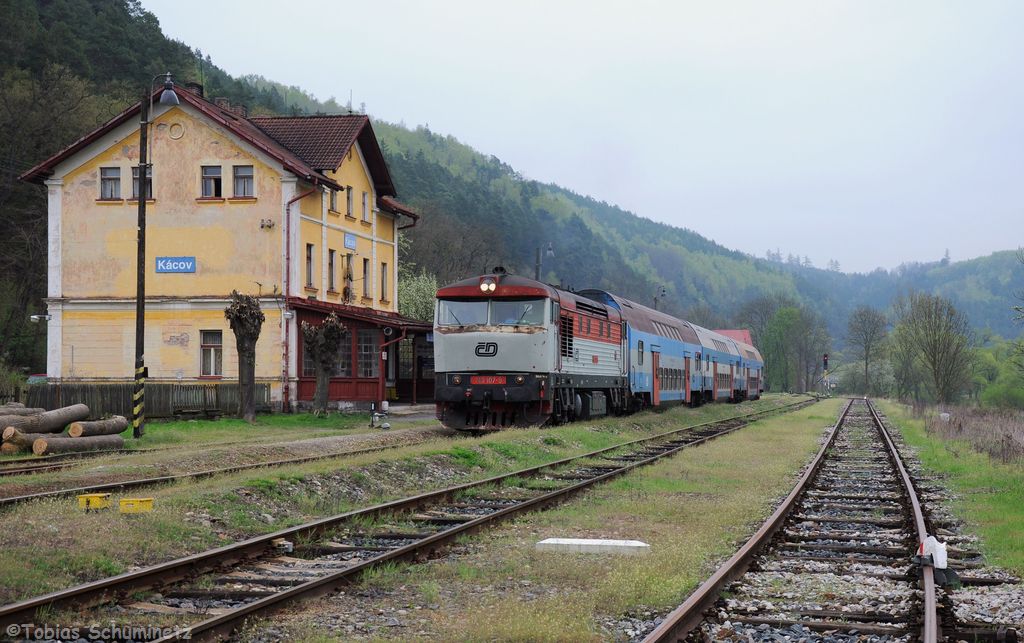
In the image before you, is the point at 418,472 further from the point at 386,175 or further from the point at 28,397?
the point at 386,175

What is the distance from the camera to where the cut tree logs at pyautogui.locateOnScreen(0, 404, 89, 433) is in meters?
20.2

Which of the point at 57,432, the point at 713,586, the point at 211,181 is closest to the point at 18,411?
the point at 57,432

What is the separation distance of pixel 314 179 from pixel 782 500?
24.9 m

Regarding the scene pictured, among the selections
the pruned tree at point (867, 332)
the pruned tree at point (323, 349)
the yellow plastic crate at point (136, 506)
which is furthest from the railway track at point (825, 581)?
the pruned tree at point (867, 332)

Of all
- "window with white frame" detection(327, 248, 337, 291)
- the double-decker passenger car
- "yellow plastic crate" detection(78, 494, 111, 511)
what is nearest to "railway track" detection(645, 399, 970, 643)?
"yellow plastic crate" detection(78, 494, 111, 511)

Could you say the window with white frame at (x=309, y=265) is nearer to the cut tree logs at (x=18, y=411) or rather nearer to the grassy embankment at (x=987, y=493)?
the cut tree logs at (x=18, y=411)

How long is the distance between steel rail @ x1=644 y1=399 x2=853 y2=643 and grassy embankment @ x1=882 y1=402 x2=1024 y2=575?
2.07m

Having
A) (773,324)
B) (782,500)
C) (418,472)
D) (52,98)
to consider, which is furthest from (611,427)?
(773,324)

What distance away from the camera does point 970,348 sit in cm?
6075

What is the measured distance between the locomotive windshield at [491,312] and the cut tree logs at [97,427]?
7.36m

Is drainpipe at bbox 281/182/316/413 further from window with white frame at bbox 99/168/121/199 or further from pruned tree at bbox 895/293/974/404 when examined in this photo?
pruned tree at bbox 895/293/974/404

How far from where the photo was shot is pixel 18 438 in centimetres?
1980

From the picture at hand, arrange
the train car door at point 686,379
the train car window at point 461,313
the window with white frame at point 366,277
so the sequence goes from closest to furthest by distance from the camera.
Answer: the train car window at point 461,313
the train car door at point 686,379
the window with white frame at point 366,277

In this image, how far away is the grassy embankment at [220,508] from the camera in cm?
847
